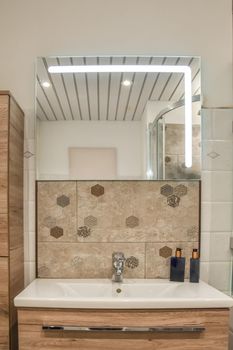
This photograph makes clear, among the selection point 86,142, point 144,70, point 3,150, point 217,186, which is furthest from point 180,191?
point 3,150

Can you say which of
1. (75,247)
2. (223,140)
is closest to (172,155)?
(223,140)

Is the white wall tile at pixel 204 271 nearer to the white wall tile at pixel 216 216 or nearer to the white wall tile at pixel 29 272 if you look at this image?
the white wall tile at pixel 216 216

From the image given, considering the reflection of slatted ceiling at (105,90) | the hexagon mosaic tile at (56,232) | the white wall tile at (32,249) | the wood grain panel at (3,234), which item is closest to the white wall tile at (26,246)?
the white wall tile at (32,249)

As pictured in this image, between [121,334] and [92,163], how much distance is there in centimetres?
81

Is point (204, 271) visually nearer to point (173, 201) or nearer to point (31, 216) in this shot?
point (173, 201)

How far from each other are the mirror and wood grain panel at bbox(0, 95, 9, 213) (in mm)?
297

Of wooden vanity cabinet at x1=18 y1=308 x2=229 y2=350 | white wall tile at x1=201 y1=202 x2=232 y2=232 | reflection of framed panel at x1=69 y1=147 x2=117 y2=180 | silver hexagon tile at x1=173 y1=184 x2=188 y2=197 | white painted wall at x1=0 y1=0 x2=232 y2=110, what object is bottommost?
wooden vanity cabinet at x1=18 y1=308 x2=229 y2=350

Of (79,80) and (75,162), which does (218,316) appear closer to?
(75,162)

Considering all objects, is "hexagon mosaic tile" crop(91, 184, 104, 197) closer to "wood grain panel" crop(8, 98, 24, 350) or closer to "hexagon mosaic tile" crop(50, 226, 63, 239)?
"hexagon mosaic tile" crop(50, 226, 63, 239)

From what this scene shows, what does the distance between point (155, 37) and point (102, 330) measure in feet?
4.74

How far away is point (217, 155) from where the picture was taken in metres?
1.58

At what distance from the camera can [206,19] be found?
63.6 inches

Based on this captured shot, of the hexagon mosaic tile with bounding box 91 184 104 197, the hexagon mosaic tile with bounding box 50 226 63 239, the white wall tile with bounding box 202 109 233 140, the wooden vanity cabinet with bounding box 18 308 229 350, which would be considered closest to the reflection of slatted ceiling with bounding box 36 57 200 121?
the white wall tile with bounding box 202 109 233 140

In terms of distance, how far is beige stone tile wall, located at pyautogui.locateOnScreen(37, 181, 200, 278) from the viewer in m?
1.52
